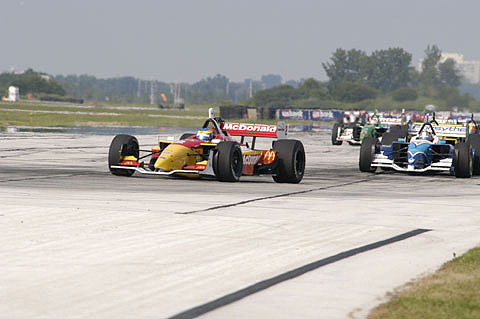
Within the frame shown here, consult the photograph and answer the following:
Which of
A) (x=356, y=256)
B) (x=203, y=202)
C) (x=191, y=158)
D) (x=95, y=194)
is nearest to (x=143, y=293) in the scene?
(x=356, y=256)

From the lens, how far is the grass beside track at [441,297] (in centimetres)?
680

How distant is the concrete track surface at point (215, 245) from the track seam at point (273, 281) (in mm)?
14

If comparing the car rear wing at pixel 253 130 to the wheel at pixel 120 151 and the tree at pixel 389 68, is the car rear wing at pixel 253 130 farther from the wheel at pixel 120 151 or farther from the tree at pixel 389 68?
the tree at pixel 389 68

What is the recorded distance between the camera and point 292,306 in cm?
702

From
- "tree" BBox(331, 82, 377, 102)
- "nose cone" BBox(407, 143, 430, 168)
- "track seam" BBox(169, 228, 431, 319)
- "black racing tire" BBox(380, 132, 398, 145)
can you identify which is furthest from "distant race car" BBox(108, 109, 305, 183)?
"tree" BBox(331, 82, 377, 102)


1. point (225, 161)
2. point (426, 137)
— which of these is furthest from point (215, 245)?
point (426, 137)

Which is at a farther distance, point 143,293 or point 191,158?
point 191,158

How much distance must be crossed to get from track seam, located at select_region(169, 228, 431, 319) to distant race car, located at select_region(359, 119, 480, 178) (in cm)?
1182

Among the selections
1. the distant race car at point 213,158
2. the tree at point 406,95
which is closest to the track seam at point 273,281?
the distant race car at point 213,158

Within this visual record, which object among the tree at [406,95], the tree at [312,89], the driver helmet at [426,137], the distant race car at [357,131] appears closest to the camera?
the driver helmet at [426,137]

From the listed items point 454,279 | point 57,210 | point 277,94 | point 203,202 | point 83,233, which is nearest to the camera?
point 454,279

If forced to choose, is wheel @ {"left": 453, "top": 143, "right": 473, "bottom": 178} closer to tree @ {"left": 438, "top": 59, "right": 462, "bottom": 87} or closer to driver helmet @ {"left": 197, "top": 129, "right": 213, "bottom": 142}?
driver helmet @ {"left": 197, "top": 129, "right": 213, "bottom": 142}

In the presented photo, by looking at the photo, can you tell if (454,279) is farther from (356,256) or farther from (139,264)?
(139,264)

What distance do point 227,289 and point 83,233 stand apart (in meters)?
3.47
